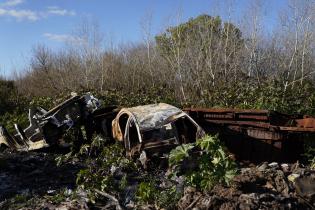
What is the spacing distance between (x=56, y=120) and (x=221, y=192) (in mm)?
5864

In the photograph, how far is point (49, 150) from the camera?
1125 cm

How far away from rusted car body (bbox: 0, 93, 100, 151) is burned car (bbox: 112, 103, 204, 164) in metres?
1.31

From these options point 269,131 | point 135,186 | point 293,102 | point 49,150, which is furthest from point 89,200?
point 293,102

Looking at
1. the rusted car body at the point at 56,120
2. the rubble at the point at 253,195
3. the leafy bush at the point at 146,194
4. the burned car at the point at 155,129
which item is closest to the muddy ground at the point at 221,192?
the rubble at the point at 253,195

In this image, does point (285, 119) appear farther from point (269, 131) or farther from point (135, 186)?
point (135, 186)

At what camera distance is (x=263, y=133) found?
8.56 metres

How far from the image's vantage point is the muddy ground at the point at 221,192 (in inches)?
218

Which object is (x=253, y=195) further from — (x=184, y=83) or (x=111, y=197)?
(x=184, y=83)

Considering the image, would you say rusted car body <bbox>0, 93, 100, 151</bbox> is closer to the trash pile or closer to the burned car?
the trash pile

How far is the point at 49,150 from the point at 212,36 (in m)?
9.13

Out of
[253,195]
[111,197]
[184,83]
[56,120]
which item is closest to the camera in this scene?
[253,195]

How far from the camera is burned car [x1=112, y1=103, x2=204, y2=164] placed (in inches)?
343

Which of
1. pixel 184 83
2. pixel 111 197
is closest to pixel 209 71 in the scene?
pixel 184 83

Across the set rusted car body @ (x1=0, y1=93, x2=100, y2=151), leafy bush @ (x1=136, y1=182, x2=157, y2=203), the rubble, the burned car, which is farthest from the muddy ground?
rusted car body @ (x1=0, y1=93, x2=100, y2=151)
